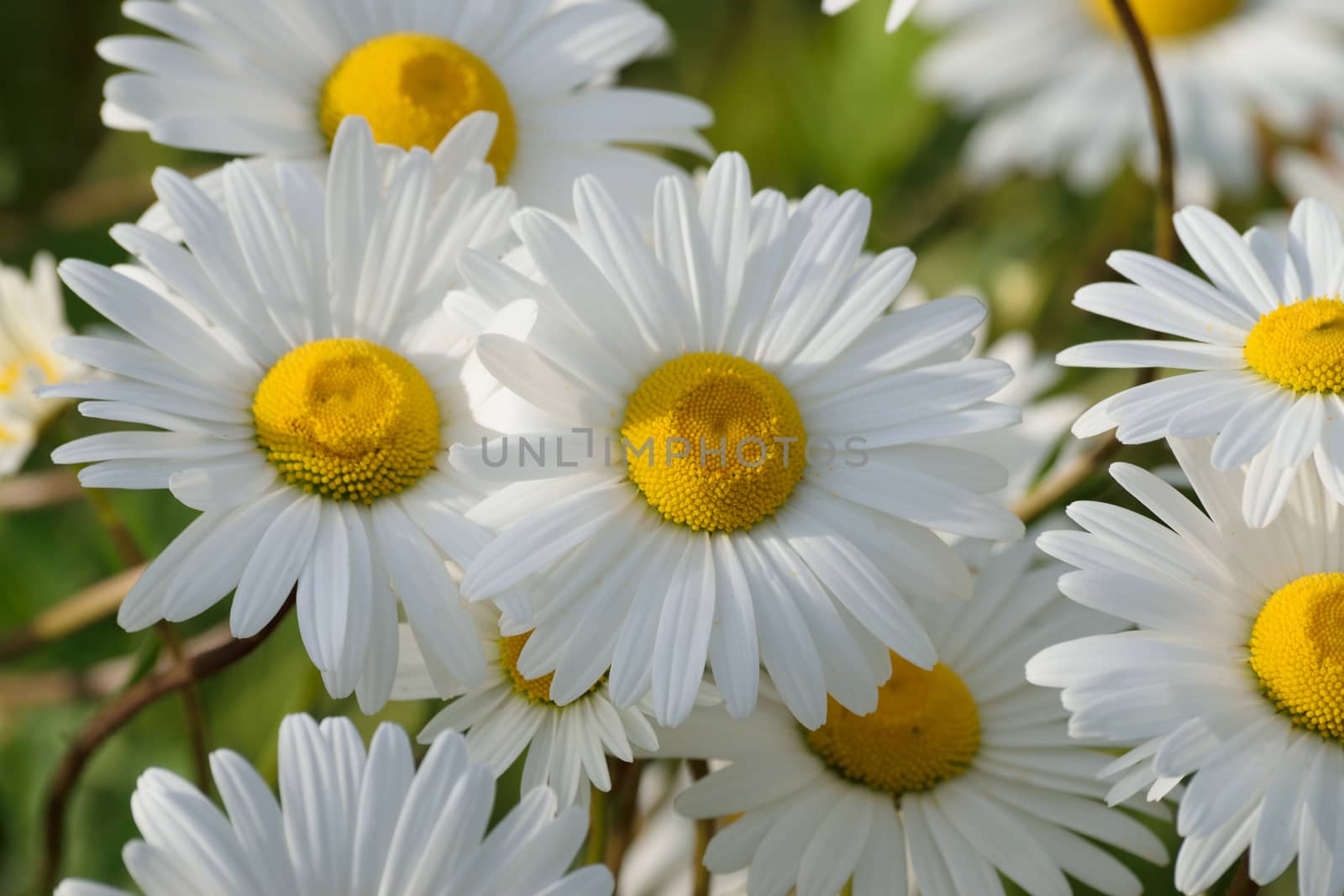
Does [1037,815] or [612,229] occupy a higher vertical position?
[612,229]

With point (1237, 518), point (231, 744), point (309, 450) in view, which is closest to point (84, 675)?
point (231, 744)

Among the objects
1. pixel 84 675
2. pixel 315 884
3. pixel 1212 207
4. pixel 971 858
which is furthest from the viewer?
pixel 1212 207

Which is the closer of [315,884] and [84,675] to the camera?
[315,884]

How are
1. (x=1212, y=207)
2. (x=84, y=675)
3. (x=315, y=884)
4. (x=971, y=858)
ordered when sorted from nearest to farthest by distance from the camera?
(x=315, y=884) < (x=971, y=858) < (x=84, y=675) < (x=1212, y=207)

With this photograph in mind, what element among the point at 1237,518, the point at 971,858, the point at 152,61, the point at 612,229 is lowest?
the point at 971,858

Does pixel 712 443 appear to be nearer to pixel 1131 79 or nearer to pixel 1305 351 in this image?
pixel 1305 351

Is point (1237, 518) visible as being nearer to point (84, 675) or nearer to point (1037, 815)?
point (1037, 815)
